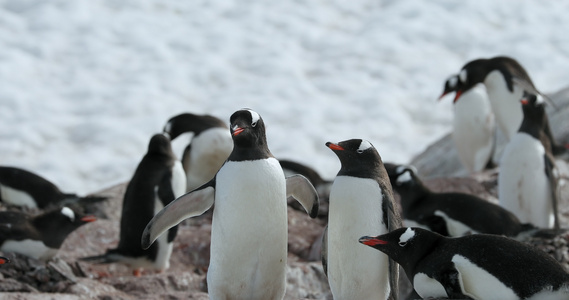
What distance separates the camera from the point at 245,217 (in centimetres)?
387

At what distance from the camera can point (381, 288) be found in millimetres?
3982

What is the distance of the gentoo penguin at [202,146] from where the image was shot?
7.35 meters

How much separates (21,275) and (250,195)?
1.75 metres

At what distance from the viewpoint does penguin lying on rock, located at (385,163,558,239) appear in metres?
5.25

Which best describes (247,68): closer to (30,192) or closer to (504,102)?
(504,102)

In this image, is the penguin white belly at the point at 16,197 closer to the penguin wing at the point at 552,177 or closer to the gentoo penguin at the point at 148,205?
the gentoo penguin at the point at 148,205

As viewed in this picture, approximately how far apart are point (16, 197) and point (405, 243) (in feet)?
13.3

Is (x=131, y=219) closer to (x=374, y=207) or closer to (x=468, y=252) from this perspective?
(x=374, y=207)

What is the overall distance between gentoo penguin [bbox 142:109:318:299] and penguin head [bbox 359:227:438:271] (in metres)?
0.40

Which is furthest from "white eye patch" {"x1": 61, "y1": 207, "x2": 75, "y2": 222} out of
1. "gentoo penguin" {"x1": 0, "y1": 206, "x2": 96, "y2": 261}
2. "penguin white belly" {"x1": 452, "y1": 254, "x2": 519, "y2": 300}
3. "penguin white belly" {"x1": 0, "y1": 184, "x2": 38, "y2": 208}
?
"penguin white belly" {"x1": 452, "y1": 254, "x2": 519, "y2": 300}

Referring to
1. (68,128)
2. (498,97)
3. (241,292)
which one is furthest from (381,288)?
(68,128)

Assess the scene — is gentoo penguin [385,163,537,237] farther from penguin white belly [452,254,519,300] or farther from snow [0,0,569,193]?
snow [0,0,569,193]

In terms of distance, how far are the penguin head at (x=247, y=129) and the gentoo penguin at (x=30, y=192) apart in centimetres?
331

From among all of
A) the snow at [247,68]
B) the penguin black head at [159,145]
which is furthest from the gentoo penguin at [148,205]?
the snow at [247,68]
